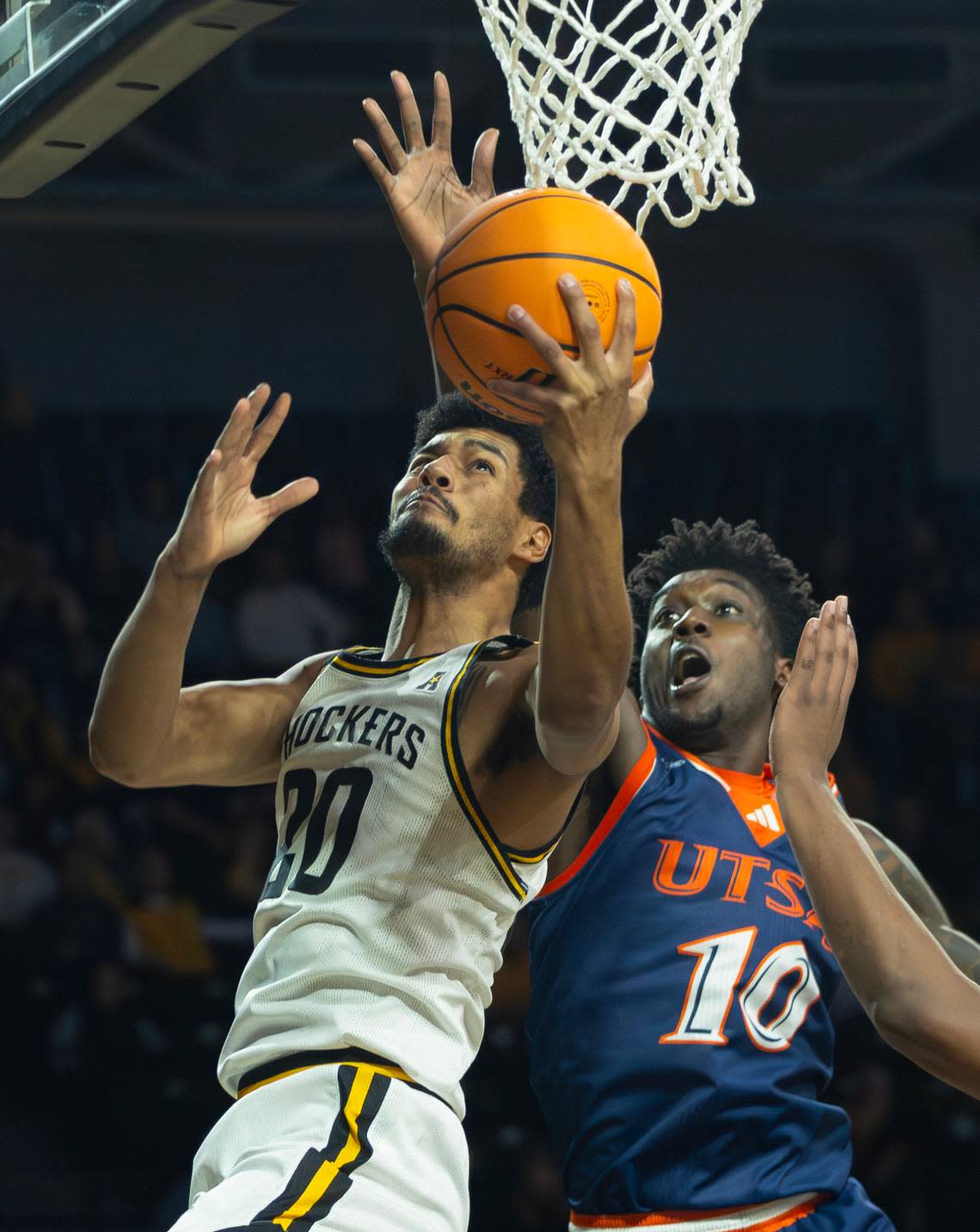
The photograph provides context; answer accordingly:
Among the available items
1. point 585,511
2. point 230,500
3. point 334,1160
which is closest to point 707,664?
point 230,500

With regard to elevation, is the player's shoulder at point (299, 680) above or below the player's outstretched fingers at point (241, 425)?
below

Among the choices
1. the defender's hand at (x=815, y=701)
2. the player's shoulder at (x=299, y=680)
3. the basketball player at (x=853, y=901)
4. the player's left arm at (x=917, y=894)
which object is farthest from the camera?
the player's left arm at (x=917, y=894)

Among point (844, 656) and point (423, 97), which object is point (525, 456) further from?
point (423, 97)

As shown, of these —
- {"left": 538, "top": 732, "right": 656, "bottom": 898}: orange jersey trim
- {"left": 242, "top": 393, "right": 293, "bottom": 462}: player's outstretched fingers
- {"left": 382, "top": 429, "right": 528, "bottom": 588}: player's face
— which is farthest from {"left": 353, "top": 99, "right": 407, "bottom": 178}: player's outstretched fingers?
{"left": 538, "top": 732, "right": 656, "bottom": 898}: orange jersey trim

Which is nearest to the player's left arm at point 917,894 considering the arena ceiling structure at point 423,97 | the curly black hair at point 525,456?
the curly black hair at point 525,456

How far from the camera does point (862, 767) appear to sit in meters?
9.50

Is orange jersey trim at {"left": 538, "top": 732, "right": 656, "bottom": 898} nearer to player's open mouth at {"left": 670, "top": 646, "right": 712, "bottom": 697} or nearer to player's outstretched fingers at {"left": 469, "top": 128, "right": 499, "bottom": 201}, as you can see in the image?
player's open mouth at {"left": 670, "top": 646, "right": 712, "bottom": 697}

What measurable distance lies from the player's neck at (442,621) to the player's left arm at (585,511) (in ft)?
2.65

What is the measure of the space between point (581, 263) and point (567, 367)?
0.32m

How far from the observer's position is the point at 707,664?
13.6ft

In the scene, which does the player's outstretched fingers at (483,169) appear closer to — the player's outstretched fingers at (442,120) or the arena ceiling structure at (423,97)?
the player's outstretched fingers at (442,120)

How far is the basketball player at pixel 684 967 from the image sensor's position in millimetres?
3617

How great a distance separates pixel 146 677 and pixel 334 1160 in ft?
3.11

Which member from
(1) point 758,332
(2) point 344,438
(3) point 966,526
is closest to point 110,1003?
(2) point 344,438
